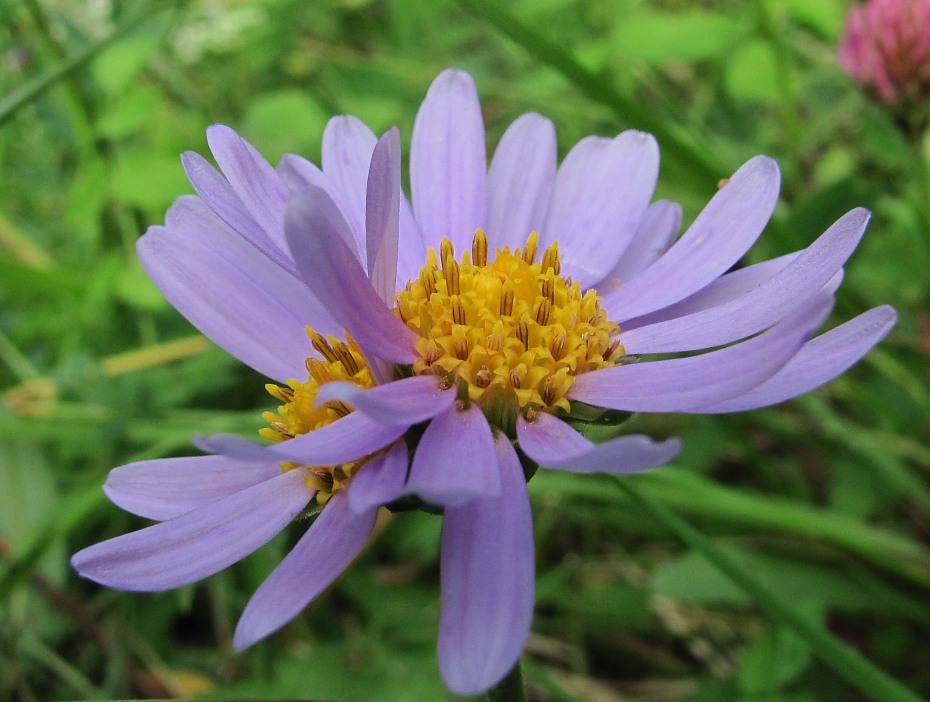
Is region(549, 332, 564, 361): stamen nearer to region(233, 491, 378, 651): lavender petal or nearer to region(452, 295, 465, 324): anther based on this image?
region(452, 295, 465, 324): anther

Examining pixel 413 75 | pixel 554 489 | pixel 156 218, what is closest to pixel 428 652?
pixel 554 489

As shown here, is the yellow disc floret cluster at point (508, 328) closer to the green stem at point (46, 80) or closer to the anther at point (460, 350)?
the anther at point (460, 350)

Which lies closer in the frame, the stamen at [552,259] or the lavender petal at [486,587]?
the lavender petal at [486,587]

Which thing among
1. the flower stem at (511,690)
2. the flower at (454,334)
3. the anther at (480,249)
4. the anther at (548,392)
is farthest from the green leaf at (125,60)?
the flower stem at (511,690)

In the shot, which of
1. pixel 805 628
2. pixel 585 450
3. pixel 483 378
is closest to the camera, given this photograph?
pixel 585 450

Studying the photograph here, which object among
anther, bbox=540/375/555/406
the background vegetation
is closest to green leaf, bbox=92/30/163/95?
the background vegetation

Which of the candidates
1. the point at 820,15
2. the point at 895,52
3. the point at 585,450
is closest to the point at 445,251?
the point at 585,450

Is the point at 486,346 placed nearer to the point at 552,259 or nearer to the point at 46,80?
the point at 552,259
